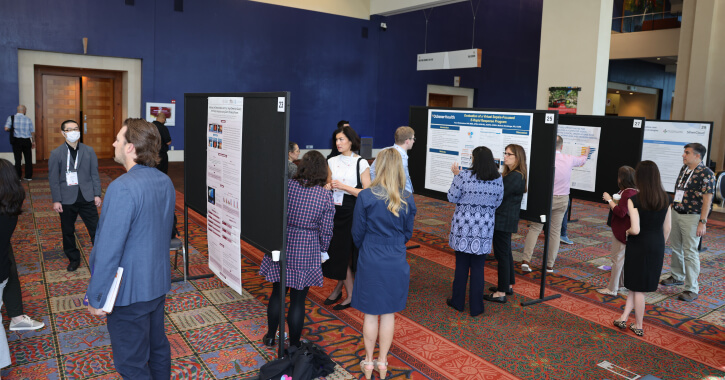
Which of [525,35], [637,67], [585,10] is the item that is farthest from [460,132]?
[637,67]

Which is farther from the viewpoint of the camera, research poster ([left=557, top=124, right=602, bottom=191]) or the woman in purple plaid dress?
research poster ([left=557, top=124, right=602, bottom=191])

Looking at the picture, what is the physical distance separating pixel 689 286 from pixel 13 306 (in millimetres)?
6070

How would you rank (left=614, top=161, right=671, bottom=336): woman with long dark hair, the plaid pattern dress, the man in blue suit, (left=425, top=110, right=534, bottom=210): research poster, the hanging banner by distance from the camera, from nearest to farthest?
A: the man in blue suit → the plaid pattern dress → (left=614, top=161, right=671, bottom=336): woman with long dark hair → (left=425, top=110, right=534, bottom=210): research poster → the hanging banner

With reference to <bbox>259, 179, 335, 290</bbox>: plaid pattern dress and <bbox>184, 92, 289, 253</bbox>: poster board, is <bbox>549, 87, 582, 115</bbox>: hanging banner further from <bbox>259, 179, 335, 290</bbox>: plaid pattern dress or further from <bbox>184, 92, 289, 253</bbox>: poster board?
<bbox>184, 92, 289, 253</bbox>: poster board

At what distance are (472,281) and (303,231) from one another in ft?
6.14

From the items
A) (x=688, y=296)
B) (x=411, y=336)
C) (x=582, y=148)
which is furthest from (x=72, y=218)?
(x=688, y=296)

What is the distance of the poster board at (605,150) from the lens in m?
5.84

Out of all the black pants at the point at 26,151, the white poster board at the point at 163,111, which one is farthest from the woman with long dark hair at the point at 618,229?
the white poster board at the point at 163,111

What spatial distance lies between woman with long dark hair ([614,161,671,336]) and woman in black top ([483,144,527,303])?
945 mm

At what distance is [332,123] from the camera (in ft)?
56.2

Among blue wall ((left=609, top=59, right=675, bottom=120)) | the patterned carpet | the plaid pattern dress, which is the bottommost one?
the patterned carpet

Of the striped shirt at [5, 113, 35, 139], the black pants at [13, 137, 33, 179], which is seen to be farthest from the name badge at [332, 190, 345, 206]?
the striped shirt at [5, 113, 35, 139]

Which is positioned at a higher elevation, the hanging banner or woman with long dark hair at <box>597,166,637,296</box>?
the hanging banner

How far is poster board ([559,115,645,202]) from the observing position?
5840 mm
